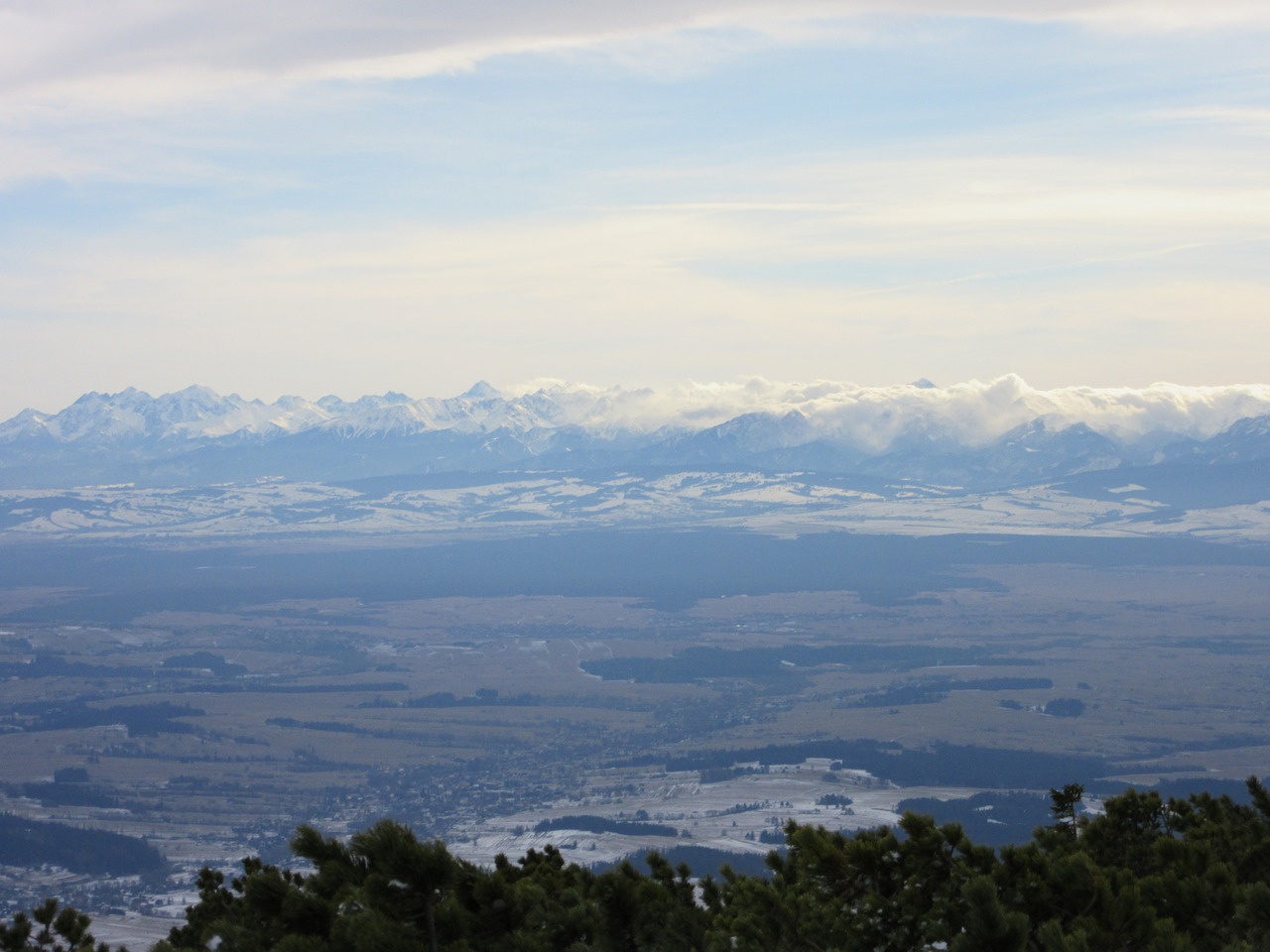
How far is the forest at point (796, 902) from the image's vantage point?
9078mm

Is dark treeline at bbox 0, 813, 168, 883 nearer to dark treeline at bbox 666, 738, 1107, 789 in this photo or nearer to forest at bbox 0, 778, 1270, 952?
dark treeline at bbox 666, 738, 1107, 789

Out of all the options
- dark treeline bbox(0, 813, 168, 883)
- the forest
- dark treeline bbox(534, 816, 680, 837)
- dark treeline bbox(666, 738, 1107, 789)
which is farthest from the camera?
dark treeline bbox(666, 738, 1107, 789)

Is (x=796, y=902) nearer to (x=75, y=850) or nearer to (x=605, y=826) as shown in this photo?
(x=605, y=826)

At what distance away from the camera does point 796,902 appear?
12.1 m

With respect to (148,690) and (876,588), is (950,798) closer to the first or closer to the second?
(148,690)

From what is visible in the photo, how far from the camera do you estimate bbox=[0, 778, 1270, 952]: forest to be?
29.8 ft

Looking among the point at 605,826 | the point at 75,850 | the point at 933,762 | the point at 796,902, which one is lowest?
the point at 75,850

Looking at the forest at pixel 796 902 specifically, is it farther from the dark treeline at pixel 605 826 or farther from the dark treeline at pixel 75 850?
the dark treeline at pixel 75 850

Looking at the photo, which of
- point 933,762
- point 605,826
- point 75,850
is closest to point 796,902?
point 605,826

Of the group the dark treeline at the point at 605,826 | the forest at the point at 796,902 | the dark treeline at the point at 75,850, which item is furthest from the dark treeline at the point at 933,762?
the forest at the point at 796,902

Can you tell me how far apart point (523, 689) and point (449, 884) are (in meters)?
91.6

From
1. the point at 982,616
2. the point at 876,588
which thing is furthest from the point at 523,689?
the point at 876,588

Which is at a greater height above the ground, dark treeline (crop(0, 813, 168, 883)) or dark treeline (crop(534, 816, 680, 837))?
dark treeline (crop(534, 816, 680, 837))

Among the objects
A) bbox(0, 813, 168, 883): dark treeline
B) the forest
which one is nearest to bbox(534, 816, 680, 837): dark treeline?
bbox(0, 813, 168, 883): dark treeline
